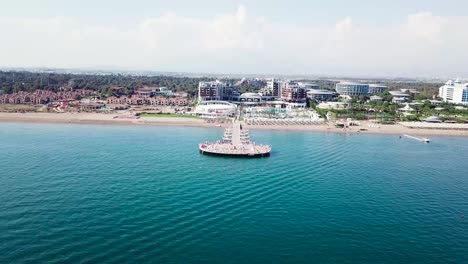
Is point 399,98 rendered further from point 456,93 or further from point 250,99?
point 250,99

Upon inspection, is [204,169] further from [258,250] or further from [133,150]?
[258,250]

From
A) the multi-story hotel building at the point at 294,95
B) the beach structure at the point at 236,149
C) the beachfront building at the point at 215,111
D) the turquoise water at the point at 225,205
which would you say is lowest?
the turquoise water at the point at 225,205

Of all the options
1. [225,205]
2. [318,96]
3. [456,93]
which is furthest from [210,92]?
[225,205]

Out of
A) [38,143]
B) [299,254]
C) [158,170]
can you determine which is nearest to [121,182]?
[158,170]

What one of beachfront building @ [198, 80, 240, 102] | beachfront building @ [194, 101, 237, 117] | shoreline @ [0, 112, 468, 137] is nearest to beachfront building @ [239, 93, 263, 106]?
beachfront building @ [198, 80, 240, 102]

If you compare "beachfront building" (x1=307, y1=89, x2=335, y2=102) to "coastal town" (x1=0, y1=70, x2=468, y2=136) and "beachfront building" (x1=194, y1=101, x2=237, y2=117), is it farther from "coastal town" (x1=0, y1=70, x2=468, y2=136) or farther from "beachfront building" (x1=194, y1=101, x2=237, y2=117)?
"beachfront building" (x1=194, y1=101, x2=237, y2=117)

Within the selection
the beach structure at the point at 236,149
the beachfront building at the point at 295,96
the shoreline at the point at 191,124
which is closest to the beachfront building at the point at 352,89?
the beachfront building at the point at 295,96

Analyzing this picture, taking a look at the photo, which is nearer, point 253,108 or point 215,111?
point 215,111

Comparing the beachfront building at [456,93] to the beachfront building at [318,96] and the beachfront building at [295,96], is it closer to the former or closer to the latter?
the beachfront building at [318,96]
